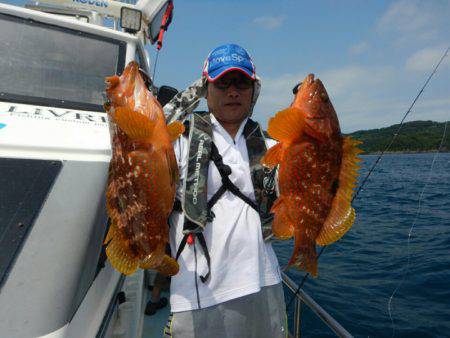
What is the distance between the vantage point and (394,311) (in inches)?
243

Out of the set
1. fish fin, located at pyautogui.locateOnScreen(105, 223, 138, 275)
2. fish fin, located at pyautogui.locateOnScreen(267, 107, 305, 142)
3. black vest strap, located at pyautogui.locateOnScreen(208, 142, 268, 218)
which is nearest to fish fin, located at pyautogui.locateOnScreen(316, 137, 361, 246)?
fish fin, located at pyautogui.locateOnScreen(267, 107, 305, 142)

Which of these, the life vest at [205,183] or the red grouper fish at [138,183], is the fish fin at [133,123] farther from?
the life vest at [205,183]

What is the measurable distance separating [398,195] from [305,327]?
55.0ft

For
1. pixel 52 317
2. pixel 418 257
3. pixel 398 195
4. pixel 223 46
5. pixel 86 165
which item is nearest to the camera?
pixel 52 317

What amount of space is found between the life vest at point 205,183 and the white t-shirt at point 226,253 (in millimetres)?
42

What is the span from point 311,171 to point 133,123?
3.54 ft

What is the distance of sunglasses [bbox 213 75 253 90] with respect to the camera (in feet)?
7.63

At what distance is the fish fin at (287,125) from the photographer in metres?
1.82

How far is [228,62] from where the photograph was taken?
2.27m

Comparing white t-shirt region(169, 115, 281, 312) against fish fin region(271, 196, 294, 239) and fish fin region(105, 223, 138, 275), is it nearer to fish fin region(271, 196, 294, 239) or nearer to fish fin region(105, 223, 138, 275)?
fish fin region(271, 196, 294, 239)

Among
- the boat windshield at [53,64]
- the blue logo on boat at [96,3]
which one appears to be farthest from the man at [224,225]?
the blue logo on boat at [96,3]

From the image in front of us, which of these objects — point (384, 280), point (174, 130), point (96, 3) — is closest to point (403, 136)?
point (384, 280)

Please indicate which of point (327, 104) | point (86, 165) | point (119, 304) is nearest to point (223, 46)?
point (327, 104)

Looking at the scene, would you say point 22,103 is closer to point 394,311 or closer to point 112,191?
point 112,191
